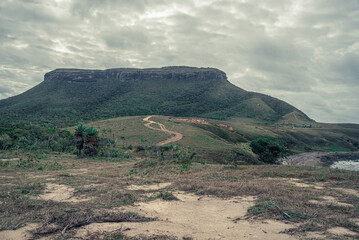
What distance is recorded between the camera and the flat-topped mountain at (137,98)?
346 ft

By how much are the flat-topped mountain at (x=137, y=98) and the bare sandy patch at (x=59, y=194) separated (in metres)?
82.8

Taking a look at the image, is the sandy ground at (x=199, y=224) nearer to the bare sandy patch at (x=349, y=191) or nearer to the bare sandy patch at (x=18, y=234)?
the bare sandy patch at (x=18, y=234)

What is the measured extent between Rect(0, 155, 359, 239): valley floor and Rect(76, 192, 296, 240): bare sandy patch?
0.03m

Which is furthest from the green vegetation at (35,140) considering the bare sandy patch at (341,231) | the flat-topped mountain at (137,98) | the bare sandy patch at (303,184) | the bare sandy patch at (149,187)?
the flat-topped mountain at (137,98)

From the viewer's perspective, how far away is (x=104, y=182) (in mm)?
14469

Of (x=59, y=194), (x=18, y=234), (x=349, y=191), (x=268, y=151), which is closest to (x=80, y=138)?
(x=59, y=194)

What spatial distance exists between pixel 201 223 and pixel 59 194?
8469mm

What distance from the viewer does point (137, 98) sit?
126438 mm

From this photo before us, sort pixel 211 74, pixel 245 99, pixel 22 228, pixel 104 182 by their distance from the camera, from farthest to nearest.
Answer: pixel 211 74 < pixel 245 99 < pixel 104 182 < pixel 22 228

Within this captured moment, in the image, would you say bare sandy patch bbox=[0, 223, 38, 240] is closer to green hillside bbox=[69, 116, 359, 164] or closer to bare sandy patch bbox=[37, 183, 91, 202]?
bare sandy patch bbox=[37, 183, 91, 202]

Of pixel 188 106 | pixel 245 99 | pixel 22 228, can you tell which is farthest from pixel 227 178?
pixel 245 99

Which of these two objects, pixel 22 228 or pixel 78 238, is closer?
pixel 78 238

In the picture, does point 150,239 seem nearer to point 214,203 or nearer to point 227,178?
point 214,203

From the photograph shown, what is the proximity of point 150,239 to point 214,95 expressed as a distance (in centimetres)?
13410
